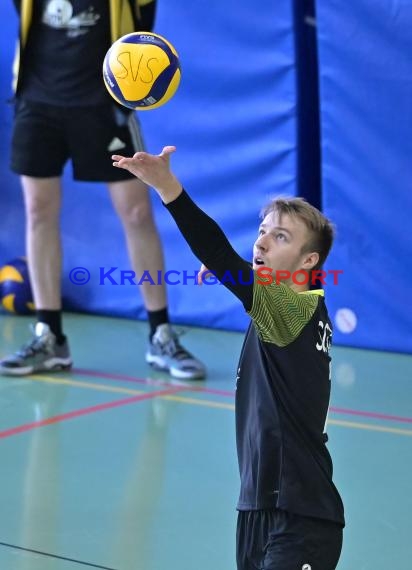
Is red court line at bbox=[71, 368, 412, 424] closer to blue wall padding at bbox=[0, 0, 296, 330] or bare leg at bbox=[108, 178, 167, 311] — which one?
bare leg at bbox=[108, 178, 167, 311]

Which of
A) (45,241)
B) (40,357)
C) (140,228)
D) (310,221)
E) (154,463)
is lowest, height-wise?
(154,463)

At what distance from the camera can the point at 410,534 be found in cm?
308

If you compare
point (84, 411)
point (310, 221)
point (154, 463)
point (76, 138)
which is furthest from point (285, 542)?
point (76, 138)

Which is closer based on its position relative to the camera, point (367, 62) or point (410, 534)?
point (410, 534)

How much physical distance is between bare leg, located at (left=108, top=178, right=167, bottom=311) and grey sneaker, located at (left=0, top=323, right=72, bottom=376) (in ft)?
1.59

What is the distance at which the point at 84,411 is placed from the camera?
14.1 ft

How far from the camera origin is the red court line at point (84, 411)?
401 cm

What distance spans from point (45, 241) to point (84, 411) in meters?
1.02

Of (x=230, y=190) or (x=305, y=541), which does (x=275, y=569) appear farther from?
(x=230, y=190)

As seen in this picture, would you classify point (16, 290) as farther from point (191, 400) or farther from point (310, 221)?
point (310, 221)

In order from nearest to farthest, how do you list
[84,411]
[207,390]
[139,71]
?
1. [139,71]
2. [84,411]
3. [207,390]

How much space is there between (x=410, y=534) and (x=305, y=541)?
0.92 m

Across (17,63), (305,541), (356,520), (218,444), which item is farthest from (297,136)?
(305,541)

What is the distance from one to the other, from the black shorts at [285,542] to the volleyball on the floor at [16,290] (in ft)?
13.3
